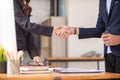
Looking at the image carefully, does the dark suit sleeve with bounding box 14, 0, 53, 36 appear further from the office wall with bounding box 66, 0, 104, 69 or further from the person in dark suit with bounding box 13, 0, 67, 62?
the office wall with bounding box 66, 0, 104, 69

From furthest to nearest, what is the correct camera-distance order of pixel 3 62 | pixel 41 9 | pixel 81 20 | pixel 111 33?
pixel 41 9
pixel 81 20
pixel 111 33
pixel 3 62

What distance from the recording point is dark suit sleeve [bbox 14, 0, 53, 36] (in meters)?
2.56

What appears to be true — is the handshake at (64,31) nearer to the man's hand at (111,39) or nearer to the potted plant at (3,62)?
the man's hand at (111,39)

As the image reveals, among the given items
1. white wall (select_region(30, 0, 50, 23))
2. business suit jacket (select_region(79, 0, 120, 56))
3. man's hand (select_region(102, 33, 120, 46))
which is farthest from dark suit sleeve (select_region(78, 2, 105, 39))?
white wall (select_region(30, 0, 50, 23))

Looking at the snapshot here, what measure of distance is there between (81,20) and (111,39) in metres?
4.64

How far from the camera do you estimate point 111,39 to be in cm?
199

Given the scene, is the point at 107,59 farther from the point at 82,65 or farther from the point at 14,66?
the point at 82,65

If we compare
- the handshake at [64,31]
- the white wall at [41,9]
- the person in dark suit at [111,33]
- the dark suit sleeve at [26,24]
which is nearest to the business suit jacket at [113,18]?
the person in dark suit at [111,33]

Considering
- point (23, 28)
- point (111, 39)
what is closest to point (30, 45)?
point (23, 28)

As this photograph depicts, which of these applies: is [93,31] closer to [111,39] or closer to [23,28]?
[111,39]

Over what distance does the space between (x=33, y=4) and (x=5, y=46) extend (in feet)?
18.9

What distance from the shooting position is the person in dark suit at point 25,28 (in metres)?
2.58

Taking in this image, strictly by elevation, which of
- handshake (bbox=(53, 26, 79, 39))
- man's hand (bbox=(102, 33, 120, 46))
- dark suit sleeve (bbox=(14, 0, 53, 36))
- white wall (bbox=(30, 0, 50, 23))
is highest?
white wall (bbox=(30, 0, 50, 23))

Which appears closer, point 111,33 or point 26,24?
point 111,33
